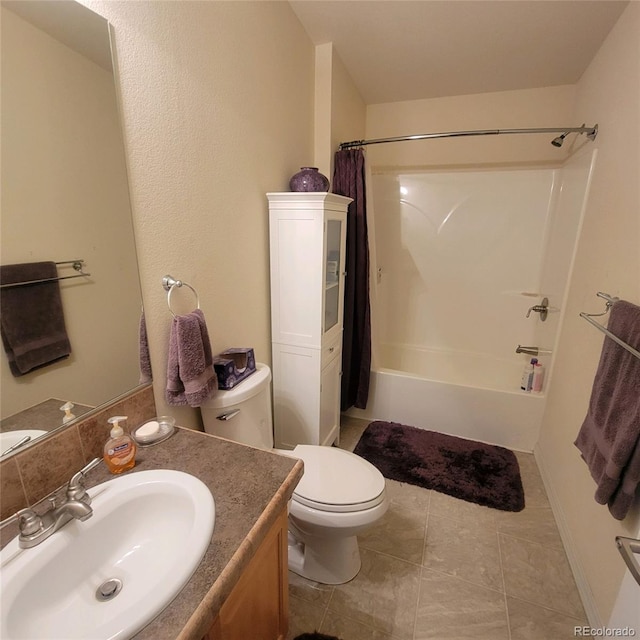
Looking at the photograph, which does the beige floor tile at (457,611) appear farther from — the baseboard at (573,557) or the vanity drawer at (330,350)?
the vanity drawer at (330,350)

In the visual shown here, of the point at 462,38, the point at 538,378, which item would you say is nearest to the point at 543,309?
the point at 538,378

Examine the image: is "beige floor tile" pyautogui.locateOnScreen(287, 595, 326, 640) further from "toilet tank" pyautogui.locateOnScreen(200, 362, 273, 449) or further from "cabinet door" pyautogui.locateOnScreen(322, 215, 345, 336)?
"cabinet door" pyautogui.locateOnScreen(322, 215, 345, 336)

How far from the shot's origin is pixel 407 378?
2.39 metres

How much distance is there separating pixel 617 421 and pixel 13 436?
1.70 meters

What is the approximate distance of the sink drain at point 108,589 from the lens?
68 centimetres

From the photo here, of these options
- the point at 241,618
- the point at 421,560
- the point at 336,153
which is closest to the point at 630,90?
the point at 336,153

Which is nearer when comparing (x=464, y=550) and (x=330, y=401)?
(x=464, y=550)

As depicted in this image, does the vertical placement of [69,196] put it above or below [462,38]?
below

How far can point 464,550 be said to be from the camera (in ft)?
5.15

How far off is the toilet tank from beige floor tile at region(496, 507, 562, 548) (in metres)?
1.30

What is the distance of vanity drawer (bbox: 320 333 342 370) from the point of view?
1.84m

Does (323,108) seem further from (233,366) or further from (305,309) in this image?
(233,366)

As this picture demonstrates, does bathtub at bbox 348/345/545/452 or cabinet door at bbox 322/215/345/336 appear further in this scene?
bathtub at bbox 348/345/545/452

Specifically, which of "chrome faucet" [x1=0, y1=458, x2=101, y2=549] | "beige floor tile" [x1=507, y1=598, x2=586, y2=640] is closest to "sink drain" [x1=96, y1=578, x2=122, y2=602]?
"chrome faucet" [x1=0, y1=458, x2=101, y2=549]
